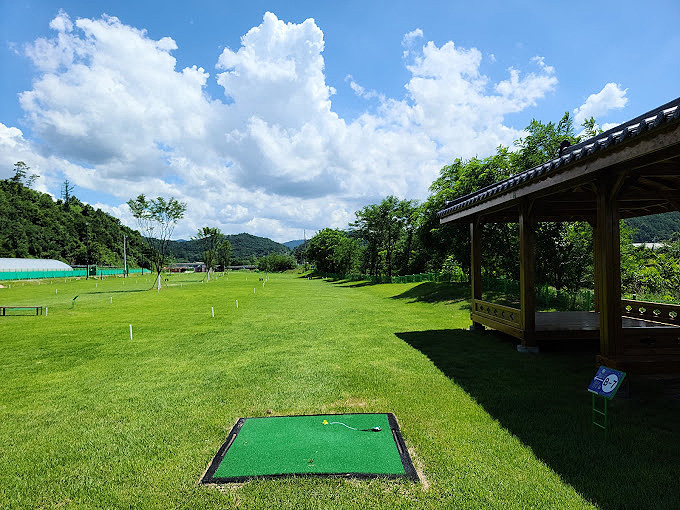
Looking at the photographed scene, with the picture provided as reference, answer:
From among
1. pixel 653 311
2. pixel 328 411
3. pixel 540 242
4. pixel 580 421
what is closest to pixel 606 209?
pixel 580 421

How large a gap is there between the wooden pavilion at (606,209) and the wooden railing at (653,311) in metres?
0.03

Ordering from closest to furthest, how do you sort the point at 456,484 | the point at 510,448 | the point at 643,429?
the point at 456,484 < the point at 510,448 < the point at 643,429

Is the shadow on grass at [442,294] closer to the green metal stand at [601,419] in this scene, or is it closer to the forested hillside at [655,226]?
the green metal stand at [601,419]

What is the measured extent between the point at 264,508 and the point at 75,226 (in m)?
115

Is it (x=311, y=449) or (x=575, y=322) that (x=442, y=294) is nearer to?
(x=575, y=322)

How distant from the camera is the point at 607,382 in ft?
14.3

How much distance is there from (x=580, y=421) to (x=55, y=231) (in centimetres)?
11051

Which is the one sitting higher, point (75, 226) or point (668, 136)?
point (75, 226)

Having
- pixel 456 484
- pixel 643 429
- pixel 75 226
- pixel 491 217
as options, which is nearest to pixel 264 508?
pixel 456 484

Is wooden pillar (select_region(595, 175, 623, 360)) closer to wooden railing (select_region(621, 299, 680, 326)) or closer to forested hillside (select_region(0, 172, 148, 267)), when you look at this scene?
wooden railing (select_region(621, 299, 680, 326))

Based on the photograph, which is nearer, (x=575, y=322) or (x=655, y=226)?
(x=575, y=322)

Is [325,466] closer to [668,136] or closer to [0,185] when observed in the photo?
[668,136]

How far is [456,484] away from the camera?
3.73m

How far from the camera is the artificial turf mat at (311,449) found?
3.97 m
